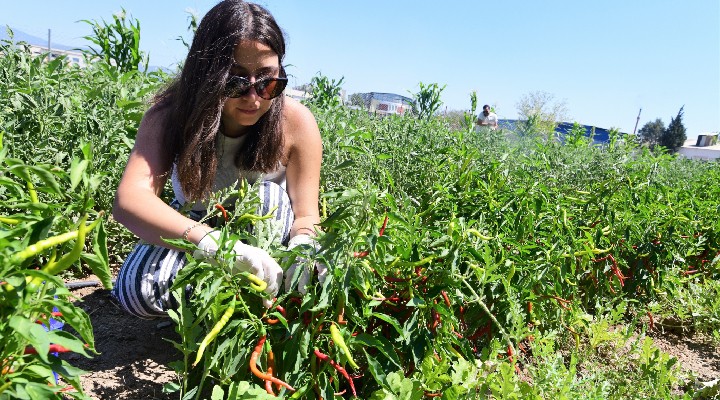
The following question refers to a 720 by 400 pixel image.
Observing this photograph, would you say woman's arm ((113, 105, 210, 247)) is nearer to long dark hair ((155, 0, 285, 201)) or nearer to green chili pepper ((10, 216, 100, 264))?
long dark hair ((155, 0, 285, 201))

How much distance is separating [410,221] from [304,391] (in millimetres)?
454

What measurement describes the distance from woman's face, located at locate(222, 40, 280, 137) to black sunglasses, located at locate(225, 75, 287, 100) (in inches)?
0.5

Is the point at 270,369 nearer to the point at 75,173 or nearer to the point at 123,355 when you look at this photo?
the point at 75,173

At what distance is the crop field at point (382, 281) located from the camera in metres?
0.88

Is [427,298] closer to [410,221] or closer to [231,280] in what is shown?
[410,221]

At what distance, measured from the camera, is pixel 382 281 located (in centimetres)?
146

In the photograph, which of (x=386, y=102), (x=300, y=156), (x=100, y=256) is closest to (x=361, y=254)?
(x=100, y=256)

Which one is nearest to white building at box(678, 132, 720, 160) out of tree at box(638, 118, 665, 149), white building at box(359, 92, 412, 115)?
tree at box(638, 118, 665, 149)

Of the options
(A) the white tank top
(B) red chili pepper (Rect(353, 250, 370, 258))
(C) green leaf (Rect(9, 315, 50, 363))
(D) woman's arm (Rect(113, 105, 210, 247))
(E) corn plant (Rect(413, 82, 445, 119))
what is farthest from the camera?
(E) corn plant (Rect(413, 82, 445, 119))

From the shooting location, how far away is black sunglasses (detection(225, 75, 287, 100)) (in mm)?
1798

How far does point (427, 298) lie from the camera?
4.83 feet

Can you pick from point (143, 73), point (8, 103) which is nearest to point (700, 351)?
point (8, 103)

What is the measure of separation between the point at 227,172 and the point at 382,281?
90 cm

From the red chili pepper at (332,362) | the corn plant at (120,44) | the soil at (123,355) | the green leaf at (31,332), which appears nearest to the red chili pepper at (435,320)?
the red chili pepper at (332,362)
